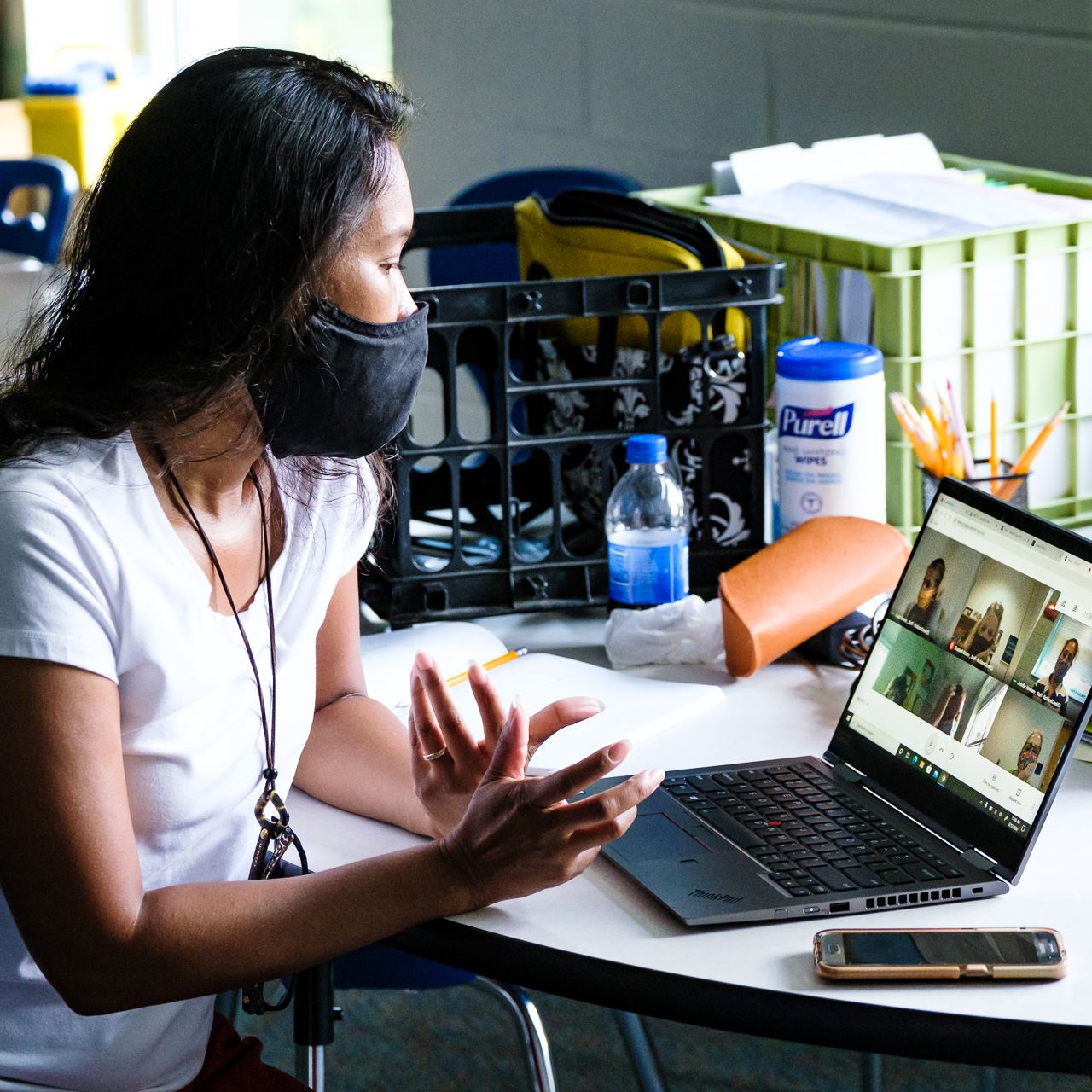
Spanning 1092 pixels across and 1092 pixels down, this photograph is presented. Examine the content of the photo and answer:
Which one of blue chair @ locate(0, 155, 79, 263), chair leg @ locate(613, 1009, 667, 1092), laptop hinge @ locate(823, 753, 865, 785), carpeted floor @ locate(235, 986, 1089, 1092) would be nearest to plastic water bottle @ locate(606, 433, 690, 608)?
laptop hinge @ locate(823, 753, 865, 785)

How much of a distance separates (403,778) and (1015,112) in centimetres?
160

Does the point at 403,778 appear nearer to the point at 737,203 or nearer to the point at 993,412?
the point at 993,412

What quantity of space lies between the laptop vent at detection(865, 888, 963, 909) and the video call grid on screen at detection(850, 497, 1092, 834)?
0.21ft

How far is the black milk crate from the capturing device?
5.03 feet

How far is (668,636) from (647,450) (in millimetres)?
193

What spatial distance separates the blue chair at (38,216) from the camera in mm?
3449

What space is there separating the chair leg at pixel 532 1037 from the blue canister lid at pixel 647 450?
20.5 inches

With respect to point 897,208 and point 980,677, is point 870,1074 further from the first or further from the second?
point 897,208

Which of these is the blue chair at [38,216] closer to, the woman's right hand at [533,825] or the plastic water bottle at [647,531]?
the plastic water bottle at [647,531]

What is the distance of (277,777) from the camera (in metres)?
1.17

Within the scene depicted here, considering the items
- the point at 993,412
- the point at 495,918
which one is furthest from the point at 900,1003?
the point at 993,412

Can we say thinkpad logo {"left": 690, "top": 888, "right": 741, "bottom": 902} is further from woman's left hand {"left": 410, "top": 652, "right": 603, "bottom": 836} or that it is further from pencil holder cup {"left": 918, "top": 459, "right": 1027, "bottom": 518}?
pencil holder cup {"left": 918, "top": 459, "right": 1027, "bottom": 518}

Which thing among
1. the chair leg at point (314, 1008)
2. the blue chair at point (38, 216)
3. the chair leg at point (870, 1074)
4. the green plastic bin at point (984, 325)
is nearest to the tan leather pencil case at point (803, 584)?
the green plastic bin at point (984, 325)

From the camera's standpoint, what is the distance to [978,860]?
1030 millimetres
